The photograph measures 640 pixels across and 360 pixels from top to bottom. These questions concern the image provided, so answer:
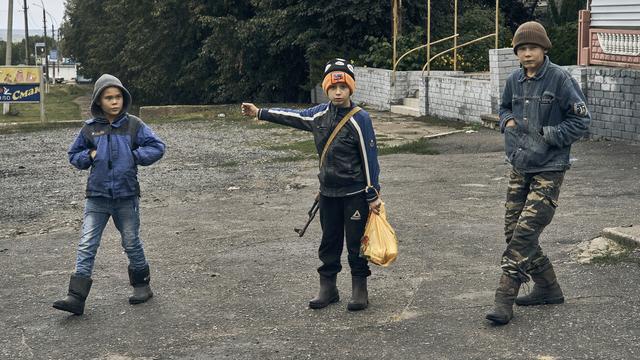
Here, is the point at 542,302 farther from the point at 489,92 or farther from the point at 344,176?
the point at 489,92

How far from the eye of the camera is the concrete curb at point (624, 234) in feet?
26.1

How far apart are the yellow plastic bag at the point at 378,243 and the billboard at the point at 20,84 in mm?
21066

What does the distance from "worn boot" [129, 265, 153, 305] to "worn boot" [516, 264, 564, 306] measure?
2605 mm

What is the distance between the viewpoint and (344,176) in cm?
660

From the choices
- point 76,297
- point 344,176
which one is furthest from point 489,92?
point 76,297

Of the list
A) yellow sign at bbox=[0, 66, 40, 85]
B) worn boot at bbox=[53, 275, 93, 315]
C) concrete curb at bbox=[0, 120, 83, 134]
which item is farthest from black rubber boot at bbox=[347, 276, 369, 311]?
yellow sign at bbox=[0, 66, 40, 85]

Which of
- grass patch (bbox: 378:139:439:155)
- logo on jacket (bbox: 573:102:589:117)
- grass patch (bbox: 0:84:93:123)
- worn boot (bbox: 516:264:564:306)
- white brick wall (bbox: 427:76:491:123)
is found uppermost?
logo on jacket (bbox: 573:102:589:117)

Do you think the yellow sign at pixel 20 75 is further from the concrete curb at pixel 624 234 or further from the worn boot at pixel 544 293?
the worn boot at pixel 544 293

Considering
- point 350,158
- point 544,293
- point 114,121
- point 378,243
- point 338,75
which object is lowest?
point 544,293

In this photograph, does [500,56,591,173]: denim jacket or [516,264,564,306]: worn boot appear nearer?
[500,56,591,173]: denim jacket

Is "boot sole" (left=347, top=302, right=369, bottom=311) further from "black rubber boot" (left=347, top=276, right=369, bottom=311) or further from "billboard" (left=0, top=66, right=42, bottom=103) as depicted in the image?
"billboard" (left=0, top=66, right=42, bottom=103)

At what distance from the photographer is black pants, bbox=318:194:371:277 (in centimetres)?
665

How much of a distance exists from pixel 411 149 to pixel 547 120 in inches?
394

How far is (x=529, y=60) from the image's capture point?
6.22 metres
